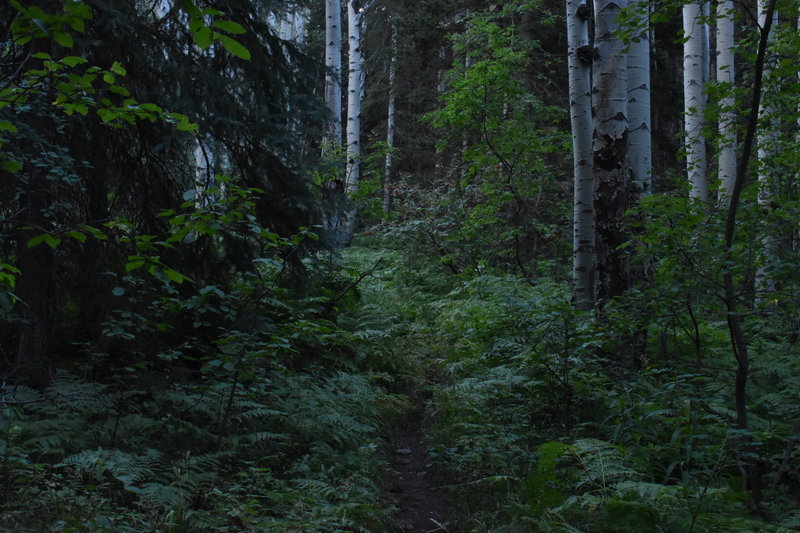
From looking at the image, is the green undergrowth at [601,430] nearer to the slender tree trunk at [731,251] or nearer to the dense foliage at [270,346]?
the dense foliage at [270,346]

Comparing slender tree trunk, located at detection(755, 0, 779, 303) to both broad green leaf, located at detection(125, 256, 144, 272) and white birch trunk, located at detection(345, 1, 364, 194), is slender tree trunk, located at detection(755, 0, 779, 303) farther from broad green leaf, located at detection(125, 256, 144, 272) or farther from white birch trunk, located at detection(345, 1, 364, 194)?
white birch trunk, located at detection(345, 1, 364, 194)

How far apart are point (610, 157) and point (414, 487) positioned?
4056mm

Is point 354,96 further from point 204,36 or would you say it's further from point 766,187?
point 204,36

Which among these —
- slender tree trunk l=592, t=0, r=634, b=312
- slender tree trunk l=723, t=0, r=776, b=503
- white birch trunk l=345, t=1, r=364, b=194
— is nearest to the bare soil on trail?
slender tree trunk l=723, t=0, r=776, b=503

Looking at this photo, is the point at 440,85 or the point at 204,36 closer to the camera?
the point at 204,36

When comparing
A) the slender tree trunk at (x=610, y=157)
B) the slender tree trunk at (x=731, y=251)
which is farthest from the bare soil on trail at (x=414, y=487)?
the slender tree trunk at (x=610, y=157)

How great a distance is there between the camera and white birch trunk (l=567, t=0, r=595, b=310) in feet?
23.3

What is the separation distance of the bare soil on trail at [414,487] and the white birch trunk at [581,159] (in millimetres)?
2713

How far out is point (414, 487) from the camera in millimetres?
4785

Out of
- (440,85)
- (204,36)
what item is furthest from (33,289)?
(440,85)

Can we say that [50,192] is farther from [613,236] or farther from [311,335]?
[613,236]

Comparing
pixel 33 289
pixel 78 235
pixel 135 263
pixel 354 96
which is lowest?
pixel 33 289

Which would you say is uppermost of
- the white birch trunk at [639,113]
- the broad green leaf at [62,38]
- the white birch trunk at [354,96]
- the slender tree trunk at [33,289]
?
the white birch trunk at [354,96]

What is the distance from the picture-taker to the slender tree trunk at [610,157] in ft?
19.5
